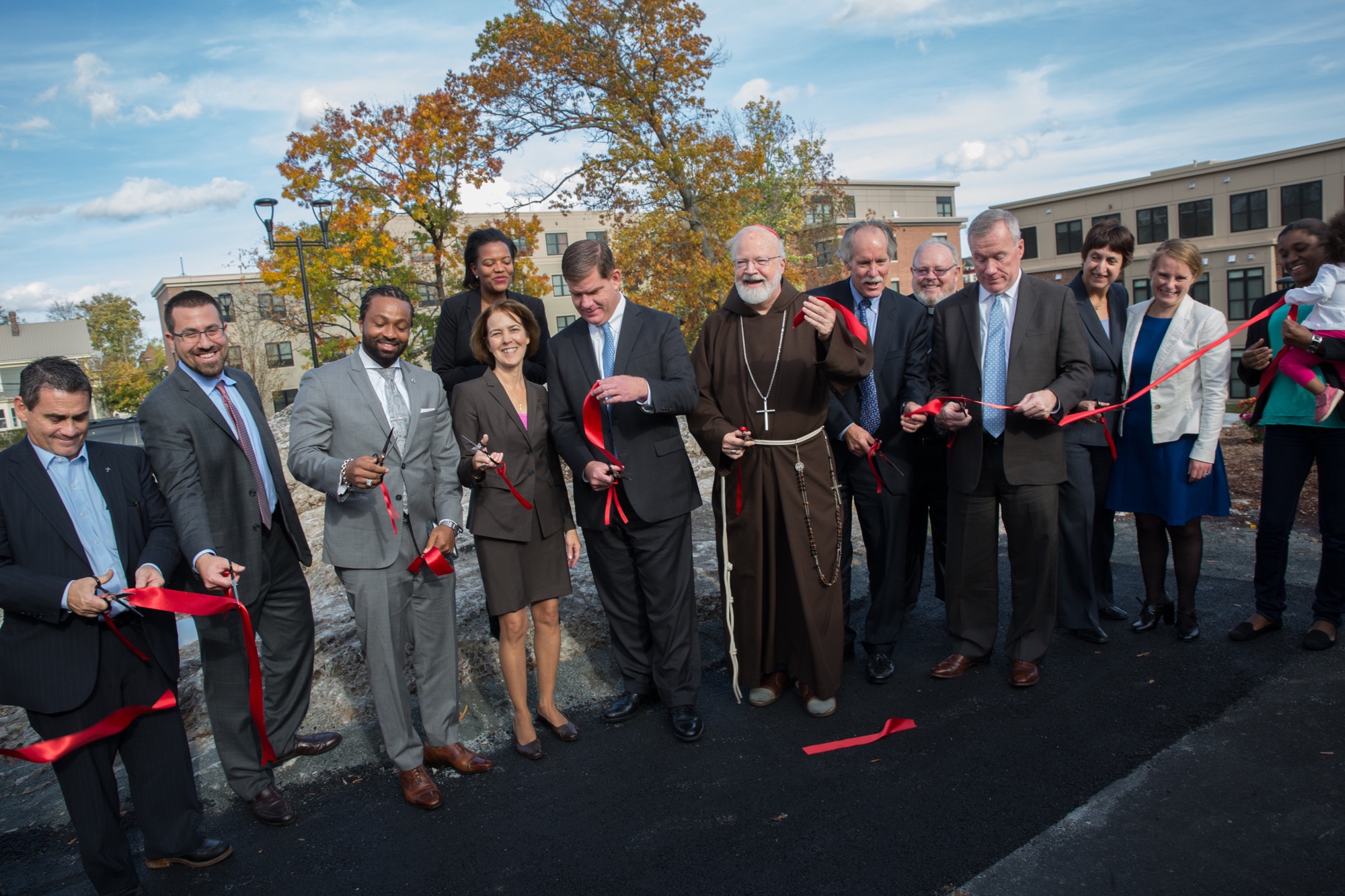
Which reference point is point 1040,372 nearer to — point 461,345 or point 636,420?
point 636,420

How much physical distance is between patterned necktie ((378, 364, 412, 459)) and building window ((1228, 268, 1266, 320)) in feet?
156

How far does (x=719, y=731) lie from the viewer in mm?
3918

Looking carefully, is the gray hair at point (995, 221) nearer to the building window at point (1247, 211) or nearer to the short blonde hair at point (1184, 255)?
the short blonde hair at point (1184, 255)

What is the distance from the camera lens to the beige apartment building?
3875 cm

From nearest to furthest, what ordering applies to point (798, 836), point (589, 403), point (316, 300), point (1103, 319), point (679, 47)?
point (798, 836) → point (589, 403) → point (1103, 319) → point (679, 47) → point (316, 300)

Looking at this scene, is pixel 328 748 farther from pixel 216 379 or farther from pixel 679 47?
pixel 679 47

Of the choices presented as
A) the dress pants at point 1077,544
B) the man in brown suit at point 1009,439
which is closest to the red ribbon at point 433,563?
the man in brown suit at point 1009,439

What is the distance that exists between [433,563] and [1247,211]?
49.9 metres

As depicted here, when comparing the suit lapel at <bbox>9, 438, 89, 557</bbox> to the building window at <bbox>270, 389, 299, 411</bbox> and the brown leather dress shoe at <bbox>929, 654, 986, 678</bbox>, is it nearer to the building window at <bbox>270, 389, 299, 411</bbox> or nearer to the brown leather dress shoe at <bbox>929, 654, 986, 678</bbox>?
the brown leather dress shoe at <bbox>929, 654, 986, 678</bbox>

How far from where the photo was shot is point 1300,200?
39312mm

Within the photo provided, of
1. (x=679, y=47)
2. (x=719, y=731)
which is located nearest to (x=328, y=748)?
(x=719, y=731)

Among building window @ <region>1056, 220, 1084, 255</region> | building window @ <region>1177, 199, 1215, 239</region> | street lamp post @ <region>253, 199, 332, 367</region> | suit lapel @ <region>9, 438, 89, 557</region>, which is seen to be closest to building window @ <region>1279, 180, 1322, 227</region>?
building window @ <region>1177, 199, 1215, 239</region>

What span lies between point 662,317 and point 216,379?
6.84 ft

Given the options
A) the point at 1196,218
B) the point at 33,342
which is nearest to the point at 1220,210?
the point at 1196,218
